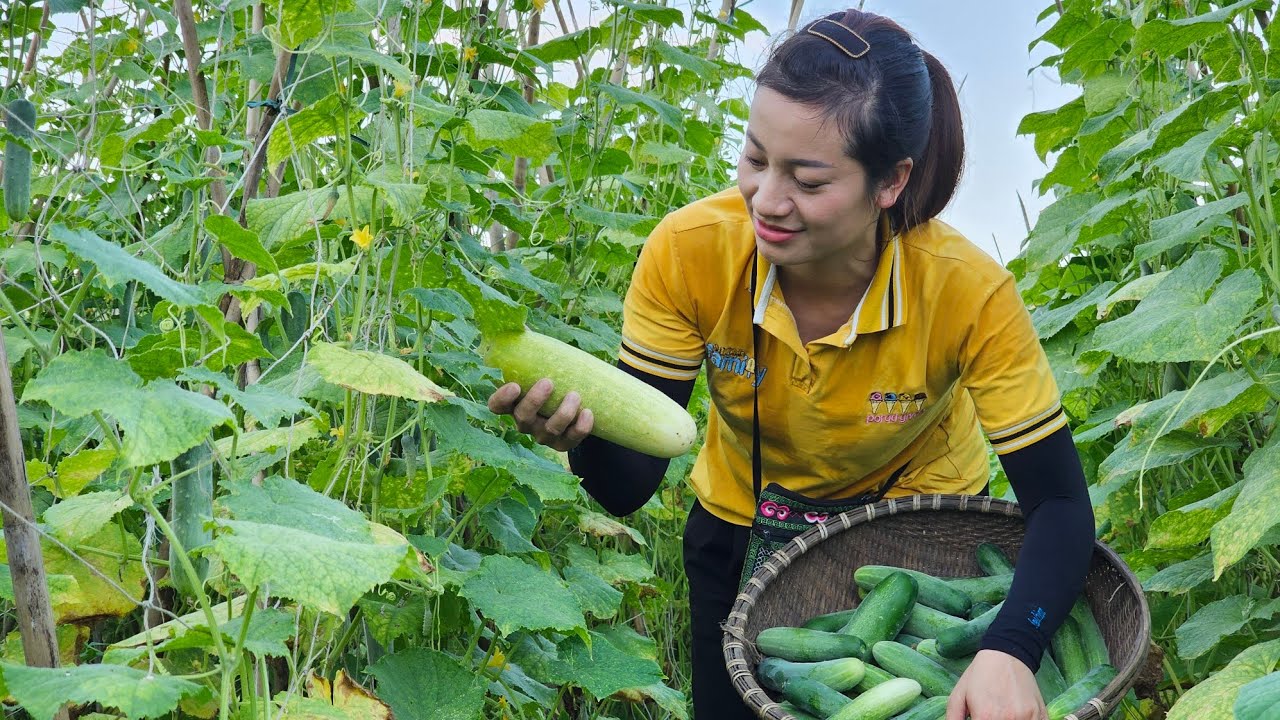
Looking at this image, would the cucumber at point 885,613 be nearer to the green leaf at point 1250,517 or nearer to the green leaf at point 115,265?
the green leaf at point 1250,517

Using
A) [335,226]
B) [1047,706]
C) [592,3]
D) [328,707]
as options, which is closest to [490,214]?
[335,226]

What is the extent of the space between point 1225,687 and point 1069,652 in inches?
15.7

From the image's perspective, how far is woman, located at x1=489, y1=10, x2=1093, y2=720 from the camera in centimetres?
206

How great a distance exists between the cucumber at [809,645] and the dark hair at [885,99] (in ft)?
2.55

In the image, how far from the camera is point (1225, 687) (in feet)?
6.43

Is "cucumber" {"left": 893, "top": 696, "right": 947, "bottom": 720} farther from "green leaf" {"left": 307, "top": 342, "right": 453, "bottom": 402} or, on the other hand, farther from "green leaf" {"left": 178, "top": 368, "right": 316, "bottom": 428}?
"green leaf" {"left": 178, "top": 368, "right": 316, "bottom": 428}

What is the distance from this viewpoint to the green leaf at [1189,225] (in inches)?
96.2

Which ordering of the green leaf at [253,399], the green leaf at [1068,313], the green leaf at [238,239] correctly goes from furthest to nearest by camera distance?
the green leaf at [1068,313] → the green leaf at [238,239] → the green leaf at [253,399]

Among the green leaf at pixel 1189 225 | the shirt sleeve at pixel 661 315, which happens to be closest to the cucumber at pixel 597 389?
the shirt sleeve at pixel 661 315

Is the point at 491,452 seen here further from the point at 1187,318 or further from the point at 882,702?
the point at 1187,318

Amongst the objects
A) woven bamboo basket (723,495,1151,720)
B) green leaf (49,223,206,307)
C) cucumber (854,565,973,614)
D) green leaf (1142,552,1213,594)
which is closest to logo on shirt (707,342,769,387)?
woven bamboo basket (723,495,1151,720)

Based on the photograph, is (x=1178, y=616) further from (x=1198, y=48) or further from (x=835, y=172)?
(x=835, y=172)

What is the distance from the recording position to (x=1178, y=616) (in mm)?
2947

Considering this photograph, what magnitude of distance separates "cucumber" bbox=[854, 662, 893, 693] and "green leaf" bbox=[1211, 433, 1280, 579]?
0.60m
